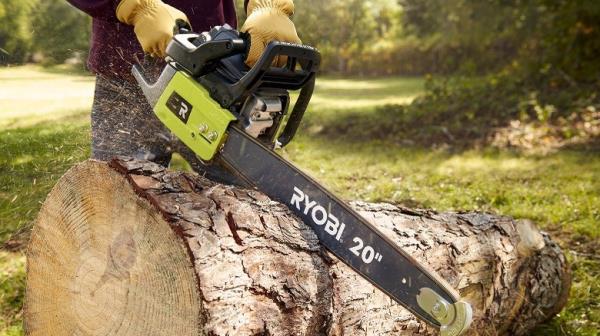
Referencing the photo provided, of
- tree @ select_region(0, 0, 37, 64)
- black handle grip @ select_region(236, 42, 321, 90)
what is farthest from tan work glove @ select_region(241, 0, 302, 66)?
tree @ select_region(0, 0, 37, 64)

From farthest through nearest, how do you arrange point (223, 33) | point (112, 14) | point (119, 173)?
1. point (112, 14)
2. point (223, 33)
3. point (119, 173)

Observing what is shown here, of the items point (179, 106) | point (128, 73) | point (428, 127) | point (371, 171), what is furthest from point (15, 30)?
point (428, 127)

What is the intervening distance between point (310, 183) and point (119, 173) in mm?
515

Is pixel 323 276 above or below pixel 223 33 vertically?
below

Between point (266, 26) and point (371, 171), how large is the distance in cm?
359

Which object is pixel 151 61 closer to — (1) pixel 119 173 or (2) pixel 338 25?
(1) pixel 119 173

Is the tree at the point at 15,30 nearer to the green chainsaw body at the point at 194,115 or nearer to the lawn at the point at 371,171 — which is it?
the lawn at the point at 371,171

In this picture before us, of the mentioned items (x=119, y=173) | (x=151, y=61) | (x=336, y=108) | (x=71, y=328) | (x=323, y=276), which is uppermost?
(x=151, y=61)

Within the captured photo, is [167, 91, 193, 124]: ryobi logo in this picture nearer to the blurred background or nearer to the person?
the person

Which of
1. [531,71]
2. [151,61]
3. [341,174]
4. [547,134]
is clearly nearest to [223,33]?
[151,61]

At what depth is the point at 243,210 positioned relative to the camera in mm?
1659

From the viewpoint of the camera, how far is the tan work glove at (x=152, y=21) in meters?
1.98

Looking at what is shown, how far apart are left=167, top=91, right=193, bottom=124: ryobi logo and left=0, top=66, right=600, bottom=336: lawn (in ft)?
1.82

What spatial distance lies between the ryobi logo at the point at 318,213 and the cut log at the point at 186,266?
0.04 metres
